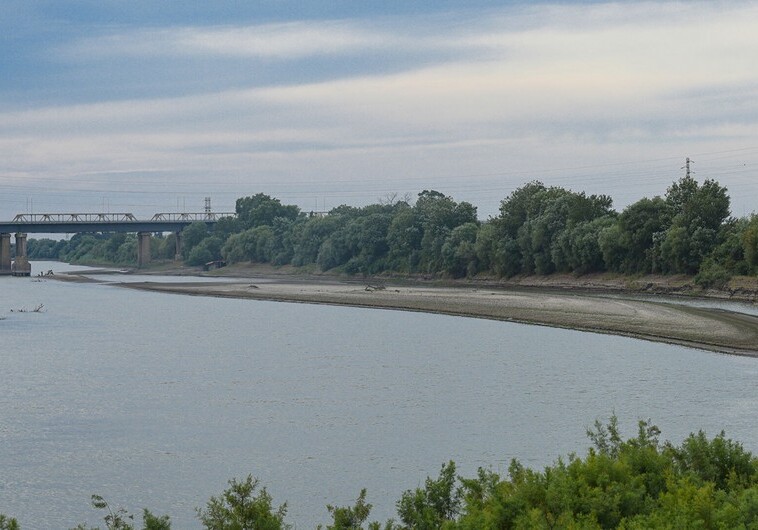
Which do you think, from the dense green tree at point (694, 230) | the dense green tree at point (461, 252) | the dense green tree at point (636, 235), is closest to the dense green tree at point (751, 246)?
the dense green tree at point (694, 230)

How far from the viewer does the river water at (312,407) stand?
30188 mm

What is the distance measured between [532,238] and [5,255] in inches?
4121

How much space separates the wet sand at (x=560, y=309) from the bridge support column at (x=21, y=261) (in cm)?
6087

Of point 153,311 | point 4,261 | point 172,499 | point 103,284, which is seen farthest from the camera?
point 4,261

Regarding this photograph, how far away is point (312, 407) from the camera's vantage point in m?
41.7

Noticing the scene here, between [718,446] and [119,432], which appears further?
[119,432]

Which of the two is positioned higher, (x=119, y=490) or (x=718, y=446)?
(x=718, y=446)

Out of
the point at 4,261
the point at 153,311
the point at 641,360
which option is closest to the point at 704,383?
the point at 641,360

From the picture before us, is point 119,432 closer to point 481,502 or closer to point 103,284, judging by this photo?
point 481,502

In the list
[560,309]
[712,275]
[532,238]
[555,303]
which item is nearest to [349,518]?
[560,309]

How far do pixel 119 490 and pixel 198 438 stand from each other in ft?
22.3

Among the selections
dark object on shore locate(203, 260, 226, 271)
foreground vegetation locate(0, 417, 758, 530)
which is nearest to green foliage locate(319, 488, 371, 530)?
foreground vegetation locate(0, 417, 758, 530)

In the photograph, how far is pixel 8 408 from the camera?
4216cm

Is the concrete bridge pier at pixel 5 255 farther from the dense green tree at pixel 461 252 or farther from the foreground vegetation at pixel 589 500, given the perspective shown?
the foreground vegetation at pixel 589 500
